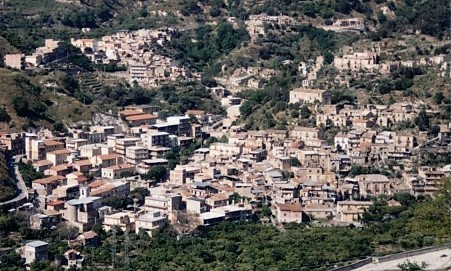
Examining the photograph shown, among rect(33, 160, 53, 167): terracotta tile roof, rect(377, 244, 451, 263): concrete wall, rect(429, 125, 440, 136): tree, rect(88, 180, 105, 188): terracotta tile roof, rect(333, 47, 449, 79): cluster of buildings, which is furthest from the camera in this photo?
rect(333, 47, 449, 79): cluster of buildings

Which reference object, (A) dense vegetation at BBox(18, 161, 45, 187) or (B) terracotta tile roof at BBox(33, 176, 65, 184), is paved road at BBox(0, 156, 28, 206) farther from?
(B) terracotta tile roof at BBox(33, 176, 65, 184)

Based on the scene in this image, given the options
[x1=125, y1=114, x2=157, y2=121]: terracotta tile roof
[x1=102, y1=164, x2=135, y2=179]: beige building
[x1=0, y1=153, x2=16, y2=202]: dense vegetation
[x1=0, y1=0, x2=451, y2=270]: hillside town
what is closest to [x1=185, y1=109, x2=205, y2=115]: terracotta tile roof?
[x1=0, y1=0, x2=451, y2=270]: hillside town

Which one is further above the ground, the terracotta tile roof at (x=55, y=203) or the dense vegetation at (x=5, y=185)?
the dense vegetation at (x=5, y=185)

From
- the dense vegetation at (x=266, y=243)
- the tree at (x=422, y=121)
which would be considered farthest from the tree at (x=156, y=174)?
the tree at (x=422, y=121)

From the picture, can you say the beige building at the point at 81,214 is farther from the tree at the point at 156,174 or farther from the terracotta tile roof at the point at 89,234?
the tree at the point at 156,174

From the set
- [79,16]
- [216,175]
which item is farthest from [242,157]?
[79,16]

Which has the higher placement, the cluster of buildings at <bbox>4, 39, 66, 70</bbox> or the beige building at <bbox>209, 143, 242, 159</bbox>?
the cluster of buildings at <bbox>4, 39, 66, 70</bbox>

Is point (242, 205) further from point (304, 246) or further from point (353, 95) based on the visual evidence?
point (353, 95)
